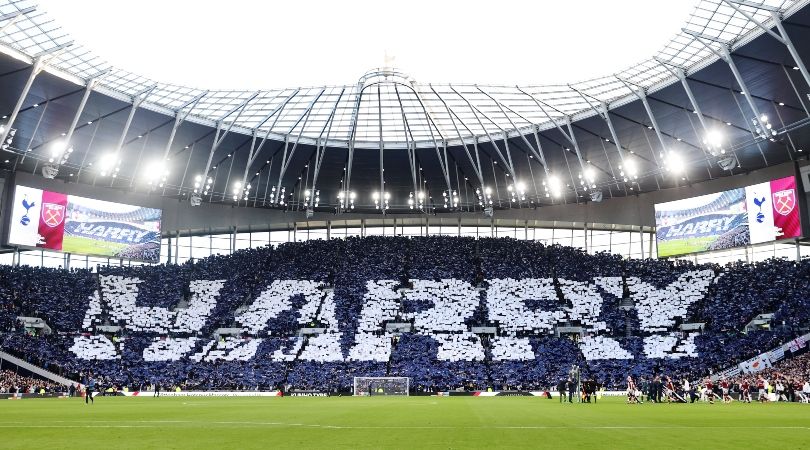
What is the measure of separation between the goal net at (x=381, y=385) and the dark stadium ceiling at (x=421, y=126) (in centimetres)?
2169

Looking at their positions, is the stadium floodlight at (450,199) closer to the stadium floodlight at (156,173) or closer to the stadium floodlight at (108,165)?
the stadium floodlight at (156,173)

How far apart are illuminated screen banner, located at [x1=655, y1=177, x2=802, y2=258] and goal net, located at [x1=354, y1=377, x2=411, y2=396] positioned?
29149mm

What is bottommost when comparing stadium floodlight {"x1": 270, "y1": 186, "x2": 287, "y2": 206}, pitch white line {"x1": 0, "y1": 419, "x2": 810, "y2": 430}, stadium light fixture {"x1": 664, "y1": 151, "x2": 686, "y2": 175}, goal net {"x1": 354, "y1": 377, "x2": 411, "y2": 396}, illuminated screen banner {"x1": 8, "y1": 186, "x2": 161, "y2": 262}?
goal net {"x1": 354, "y1": 377, "x2": 411, "y2": 396}

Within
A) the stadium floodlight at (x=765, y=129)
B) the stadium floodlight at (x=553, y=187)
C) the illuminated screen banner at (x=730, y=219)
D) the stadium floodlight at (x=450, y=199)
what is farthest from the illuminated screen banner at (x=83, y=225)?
the stadium floodlight at (x=765, y=129)

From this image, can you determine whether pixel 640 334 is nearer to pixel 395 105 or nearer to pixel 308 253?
pixel 395 105

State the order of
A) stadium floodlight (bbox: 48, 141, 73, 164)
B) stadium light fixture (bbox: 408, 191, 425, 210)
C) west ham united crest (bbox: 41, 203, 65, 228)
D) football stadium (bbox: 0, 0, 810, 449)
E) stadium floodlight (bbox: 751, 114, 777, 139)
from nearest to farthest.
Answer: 1. football stadium (bbox: 0, 0, 810, 449)
2. stadium floodlight (bbox: 751, 114, 777, 139)
3. stadium floodlight (bbox: 48, 141, 73, 164)
4. west ham united crest (bbox: 41, 203, 65, 228)
5. stadium light fixture (bbox: 408, 191, 425, 210)

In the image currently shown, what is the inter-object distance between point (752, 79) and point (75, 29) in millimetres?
44921

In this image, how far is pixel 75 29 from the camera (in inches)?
1645

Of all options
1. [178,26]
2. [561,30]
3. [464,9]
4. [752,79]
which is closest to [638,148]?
[752,79]

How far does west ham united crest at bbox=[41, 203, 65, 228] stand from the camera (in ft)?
196

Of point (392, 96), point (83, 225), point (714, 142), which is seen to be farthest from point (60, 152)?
point (714, 142)

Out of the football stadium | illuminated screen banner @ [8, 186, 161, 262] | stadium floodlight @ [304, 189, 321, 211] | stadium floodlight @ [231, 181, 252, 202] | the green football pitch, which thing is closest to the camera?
the green football pitch

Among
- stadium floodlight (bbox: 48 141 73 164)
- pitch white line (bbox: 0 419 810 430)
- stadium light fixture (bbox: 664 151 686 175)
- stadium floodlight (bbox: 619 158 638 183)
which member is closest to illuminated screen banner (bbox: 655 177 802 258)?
stadium floodlight (bbox: 619 158 638 183)

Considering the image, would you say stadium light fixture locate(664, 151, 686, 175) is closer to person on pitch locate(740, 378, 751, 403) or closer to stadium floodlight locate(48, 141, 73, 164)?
person on pitch locate(740, 378, 751, 403)
